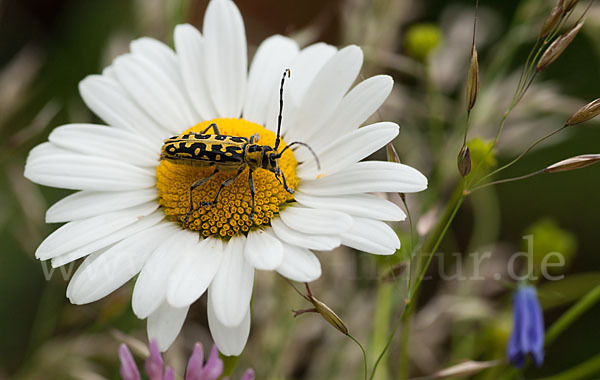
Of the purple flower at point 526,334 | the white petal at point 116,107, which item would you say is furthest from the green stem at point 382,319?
the white petal at point 116,107

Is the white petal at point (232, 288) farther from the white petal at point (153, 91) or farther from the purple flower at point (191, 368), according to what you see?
the white petal at point (153, 91)

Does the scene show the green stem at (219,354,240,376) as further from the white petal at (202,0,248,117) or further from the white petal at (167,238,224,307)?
the white petal at (202,0,248,117)

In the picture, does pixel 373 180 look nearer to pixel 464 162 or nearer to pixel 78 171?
pixel 464 162

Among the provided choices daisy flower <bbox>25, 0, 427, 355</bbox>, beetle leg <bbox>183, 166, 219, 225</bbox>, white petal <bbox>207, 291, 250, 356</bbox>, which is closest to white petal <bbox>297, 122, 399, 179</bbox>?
daisy flower <bbox>25, 0, 427, 355</bbox>

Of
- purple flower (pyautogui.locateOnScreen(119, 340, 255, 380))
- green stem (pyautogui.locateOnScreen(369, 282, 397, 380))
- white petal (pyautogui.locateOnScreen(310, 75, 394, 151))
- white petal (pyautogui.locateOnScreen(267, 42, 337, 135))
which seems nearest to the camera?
purple flower (pyautogui.locateOnScreen(119, 340, 255, 380))

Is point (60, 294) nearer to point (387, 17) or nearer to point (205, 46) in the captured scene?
point (205, 46)

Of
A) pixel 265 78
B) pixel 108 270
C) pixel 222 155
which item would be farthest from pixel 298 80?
pixel 108 270
